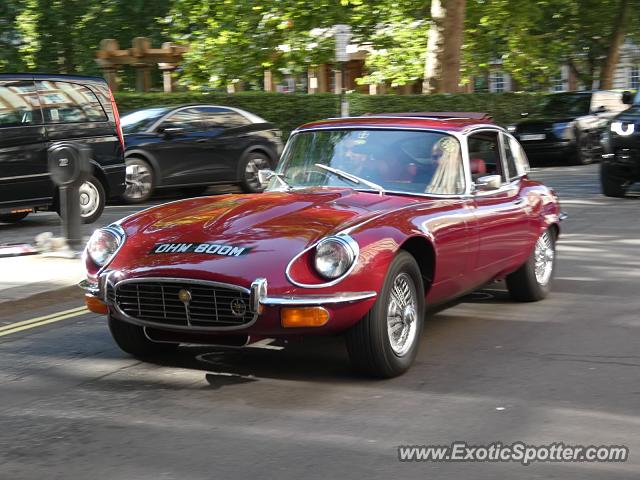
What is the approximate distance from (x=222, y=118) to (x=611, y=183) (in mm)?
6566

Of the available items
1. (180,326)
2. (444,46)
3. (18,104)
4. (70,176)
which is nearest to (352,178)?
(180,326)

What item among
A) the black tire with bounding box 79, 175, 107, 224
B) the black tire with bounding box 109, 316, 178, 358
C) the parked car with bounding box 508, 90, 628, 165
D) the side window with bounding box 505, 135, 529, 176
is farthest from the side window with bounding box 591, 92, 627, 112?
the black tire with bounding box 109, 316, 178, 358

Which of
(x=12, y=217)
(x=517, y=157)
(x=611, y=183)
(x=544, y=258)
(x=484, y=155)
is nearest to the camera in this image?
(x=484, y=155)

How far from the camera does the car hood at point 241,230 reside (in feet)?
19.5

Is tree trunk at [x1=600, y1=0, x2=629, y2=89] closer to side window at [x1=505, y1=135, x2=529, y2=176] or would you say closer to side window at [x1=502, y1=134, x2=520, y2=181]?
side window at [x1=505, y1=135, x2=529, y2=176]

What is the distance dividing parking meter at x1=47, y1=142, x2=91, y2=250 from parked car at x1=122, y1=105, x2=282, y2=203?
6.18 m

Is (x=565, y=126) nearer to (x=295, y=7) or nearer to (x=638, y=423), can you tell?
(x=295, y=7)

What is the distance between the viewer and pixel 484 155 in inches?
316

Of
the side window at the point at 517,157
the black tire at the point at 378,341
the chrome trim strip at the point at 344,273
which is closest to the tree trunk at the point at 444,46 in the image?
the side window at the point at 517,157

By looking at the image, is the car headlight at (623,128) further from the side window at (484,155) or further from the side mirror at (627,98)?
the side window at (484,155)

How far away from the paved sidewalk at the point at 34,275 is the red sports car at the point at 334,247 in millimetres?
2672

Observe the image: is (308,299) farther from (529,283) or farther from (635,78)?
(635,78)

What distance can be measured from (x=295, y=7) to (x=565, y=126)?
8346 mm

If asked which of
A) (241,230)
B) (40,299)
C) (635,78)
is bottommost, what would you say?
(635,78)
